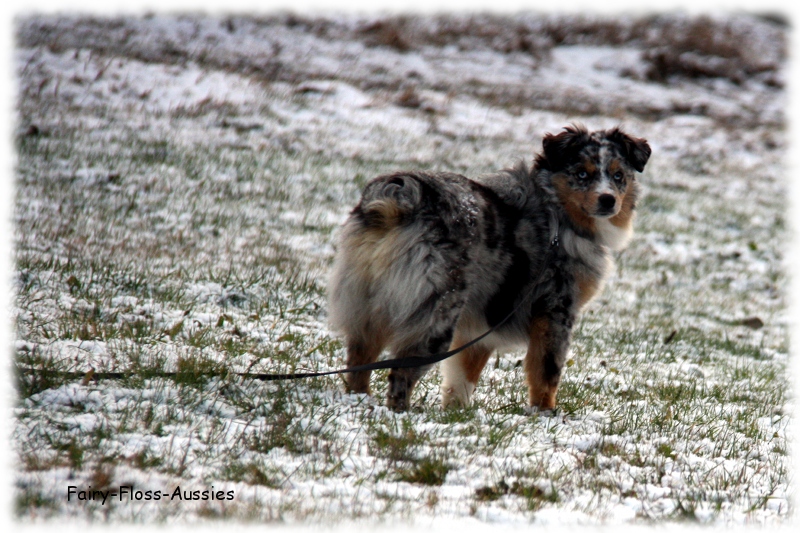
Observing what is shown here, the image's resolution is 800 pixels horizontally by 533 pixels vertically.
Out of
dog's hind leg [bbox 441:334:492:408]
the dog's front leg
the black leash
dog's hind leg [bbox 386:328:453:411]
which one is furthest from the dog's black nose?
dog's hind leg [bbox 386:328:453:411]

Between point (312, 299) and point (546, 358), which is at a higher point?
point (546, 358)

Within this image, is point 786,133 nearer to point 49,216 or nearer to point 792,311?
point 792,311

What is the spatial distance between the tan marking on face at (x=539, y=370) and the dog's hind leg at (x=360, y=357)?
1.21 metres

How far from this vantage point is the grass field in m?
3.78

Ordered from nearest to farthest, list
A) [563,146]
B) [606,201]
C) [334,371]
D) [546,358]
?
[334,371], [546,358], [606,201], [563,146]

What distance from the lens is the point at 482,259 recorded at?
5098 millimetres

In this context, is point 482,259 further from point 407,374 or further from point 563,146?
point 563,146

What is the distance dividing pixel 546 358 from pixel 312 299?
3.05 meters

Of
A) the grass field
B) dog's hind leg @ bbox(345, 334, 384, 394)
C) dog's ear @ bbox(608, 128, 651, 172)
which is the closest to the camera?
the grass field

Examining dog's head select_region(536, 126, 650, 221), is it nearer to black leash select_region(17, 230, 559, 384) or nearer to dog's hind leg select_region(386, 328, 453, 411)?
black leash select_region(17, 230, 559, 384)

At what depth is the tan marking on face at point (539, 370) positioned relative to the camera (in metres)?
5.46

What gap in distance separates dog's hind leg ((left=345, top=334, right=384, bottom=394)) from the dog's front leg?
4.00 feet

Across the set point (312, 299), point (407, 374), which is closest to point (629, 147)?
point (407, 374)

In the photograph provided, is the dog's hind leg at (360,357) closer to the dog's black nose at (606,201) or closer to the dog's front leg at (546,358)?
the dog's front leg at (546,358)
